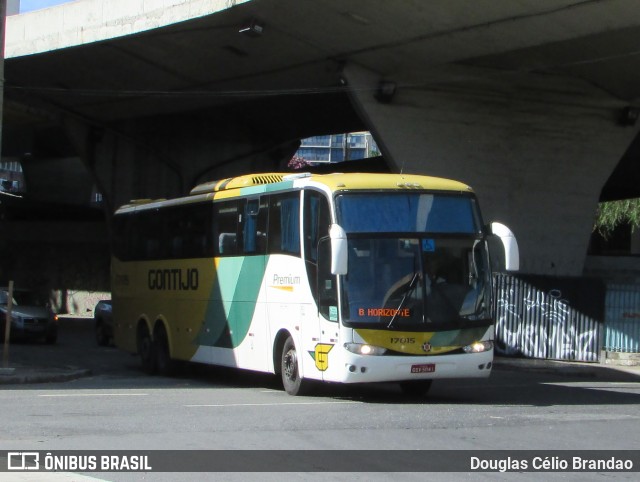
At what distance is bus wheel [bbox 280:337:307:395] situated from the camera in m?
15.9

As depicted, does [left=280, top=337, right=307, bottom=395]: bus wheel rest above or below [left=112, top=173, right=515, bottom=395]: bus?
below

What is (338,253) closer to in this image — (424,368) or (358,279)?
(358,279)

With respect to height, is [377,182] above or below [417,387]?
above

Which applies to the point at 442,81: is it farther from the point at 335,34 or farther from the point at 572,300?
the point at 572,300

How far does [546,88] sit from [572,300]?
8657 mm

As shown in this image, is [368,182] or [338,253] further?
[368,182]

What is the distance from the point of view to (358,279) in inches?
573

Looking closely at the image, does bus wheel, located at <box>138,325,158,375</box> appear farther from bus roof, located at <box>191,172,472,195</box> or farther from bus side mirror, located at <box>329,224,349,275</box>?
bus side mirror, located at <box>329,224,349,275</box>

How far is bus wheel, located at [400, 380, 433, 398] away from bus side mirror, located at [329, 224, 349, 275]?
3308 millimetres

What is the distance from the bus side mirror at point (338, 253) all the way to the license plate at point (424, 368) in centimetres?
177

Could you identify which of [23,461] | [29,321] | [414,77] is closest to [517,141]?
[414,77]

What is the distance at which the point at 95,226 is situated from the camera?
56.0 m

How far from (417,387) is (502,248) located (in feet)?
9.35

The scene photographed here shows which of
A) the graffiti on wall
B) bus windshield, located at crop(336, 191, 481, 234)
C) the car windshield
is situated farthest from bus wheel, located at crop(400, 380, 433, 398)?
the car windshield
